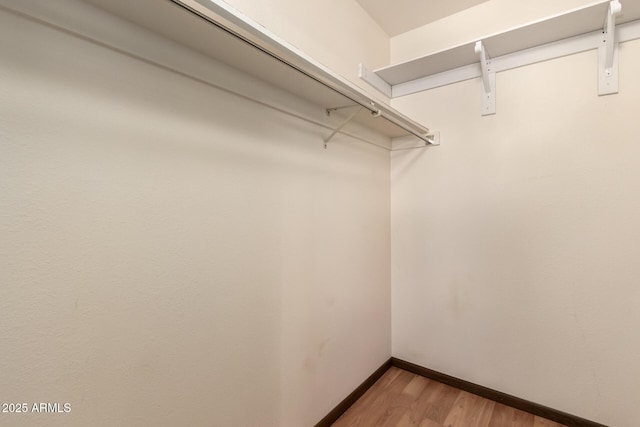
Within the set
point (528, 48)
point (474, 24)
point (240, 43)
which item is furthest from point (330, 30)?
point (528, 48)

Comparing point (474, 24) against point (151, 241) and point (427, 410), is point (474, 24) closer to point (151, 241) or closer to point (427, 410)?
point (151, 241)

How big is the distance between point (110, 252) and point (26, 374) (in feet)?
1.06

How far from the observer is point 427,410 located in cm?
169

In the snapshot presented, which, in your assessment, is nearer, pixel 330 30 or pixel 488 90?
pixel 330 30

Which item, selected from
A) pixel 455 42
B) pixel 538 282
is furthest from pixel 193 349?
pixel 455 42

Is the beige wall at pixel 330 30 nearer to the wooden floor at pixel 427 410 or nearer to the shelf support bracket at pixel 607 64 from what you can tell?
the shelf support bracket at pixel 607 64

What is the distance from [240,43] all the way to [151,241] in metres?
0.71

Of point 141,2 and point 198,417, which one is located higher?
point 141,2

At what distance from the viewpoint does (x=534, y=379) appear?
1654 mm

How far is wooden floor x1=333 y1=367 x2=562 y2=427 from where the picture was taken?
1.59 m

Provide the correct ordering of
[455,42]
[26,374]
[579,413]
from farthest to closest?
[455,42]
[579,413]
[26,374]

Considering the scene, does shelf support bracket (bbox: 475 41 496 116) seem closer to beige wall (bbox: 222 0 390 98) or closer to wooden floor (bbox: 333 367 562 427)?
beige wall (bbox: 222 0 390 98)

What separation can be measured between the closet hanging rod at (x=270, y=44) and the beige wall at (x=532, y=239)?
0.87 metres

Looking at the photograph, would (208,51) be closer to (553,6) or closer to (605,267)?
(553,6)
